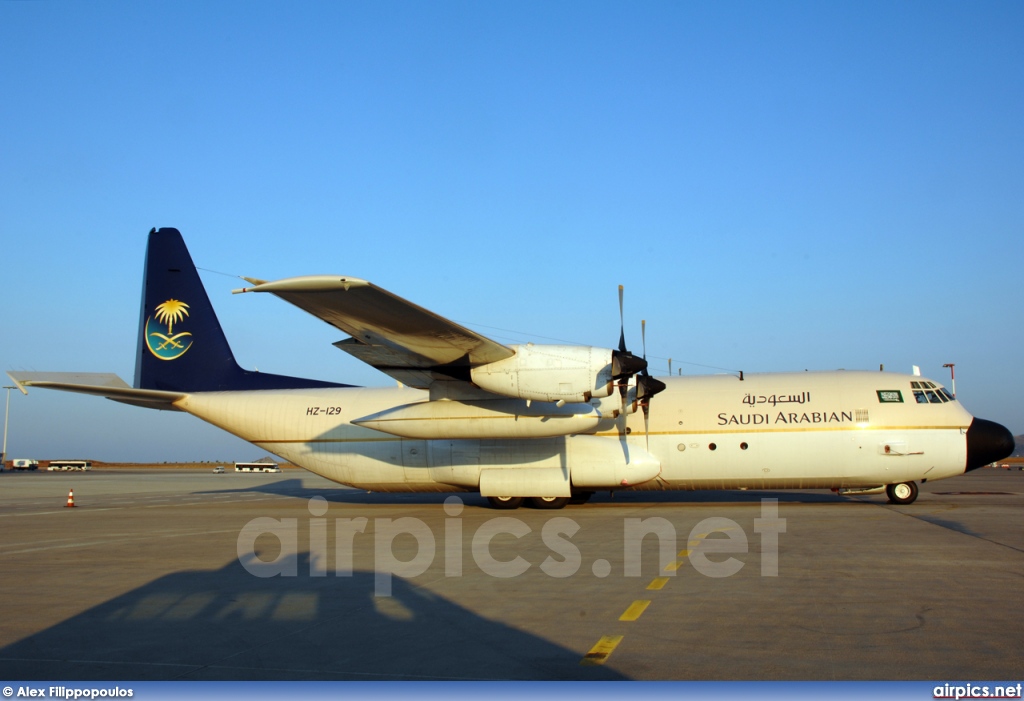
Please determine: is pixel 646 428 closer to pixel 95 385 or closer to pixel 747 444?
pixel 747 444

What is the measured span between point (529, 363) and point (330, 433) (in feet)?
26.1

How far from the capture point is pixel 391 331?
49.6ft

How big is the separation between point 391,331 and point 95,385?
9.51 m

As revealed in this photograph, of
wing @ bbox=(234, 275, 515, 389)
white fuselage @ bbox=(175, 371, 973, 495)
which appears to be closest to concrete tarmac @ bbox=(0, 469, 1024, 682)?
white fuselage @ bbox=(175, 371, 973, 495)

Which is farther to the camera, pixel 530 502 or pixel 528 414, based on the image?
pixel 530 502

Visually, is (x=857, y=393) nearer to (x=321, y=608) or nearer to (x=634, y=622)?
(x=634, y=622)

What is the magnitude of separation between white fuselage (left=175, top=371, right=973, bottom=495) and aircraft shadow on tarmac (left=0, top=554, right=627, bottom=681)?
10.7 meters

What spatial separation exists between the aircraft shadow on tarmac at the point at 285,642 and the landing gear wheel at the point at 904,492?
1568cm

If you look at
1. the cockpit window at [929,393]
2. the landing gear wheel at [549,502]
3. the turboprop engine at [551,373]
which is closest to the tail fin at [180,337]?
the landing gear wheel at [549,502]

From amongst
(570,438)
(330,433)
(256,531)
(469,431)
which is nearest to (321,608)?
(256,531)

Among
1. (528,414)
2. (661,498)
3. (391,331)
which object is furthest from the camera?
(661,498)

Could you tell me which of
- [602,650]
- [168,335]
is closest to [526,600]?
[602,650]

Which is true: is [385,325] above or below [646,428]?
above

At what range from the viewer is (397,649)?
243 inches
